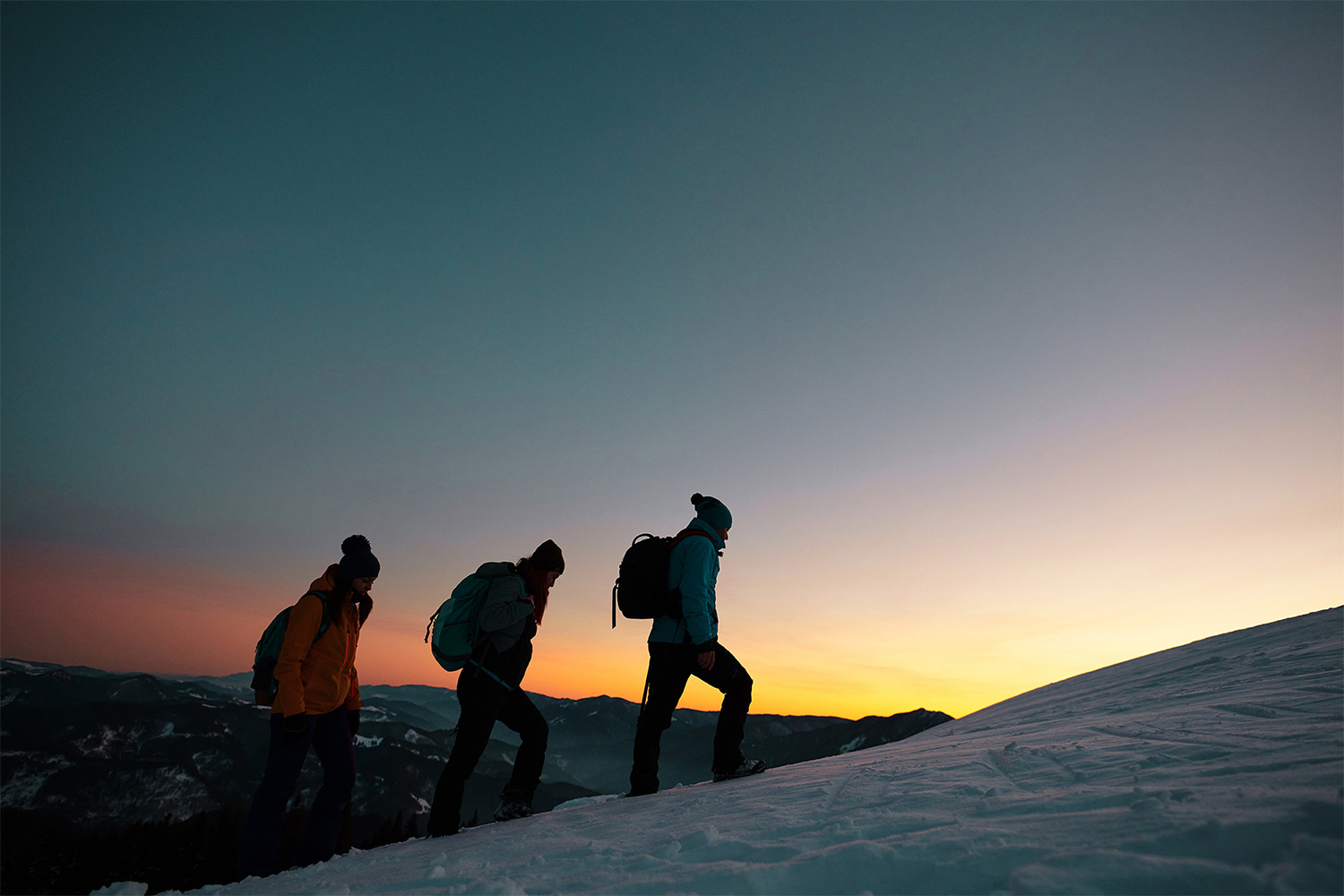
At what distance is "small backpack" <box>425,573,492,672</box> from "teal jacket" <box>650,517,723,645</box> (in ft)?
5.05

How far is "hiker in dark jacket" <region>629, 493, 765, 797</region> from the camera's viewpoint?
5246mm

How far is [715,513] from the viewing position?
574 cm

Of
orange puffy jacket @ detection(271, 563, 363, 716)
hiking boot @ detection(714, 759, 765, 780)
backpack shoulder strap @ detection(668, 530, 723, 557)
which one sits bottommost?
hiking boot @ detection(714, 759, 765, 780)

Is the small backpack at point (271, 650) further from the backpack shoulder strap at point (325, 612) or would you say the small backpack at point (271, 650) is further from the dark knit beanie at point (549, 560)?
the dark knit beanie at point (549, 560)

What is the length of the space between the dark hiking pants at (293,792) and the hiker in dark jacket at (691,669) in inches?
89.8

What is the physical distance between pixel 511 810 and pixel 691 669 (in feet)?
6.58

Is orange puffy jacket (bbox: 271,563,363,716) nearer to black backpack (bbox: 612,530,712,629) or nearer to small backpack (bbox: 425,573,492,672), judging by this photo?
small backpack (bbox: 425,573,492,672)

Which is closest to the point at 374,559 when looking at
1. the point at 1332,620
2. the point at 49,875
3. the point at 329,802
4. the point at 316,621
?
the point at 316,621

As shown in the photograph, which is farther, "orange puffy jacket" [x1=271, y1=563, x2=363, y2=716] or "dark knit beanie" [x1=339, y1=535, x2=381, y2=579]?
"dark knit beanie" [x1=339, y1=535, x2=381, y2=579]

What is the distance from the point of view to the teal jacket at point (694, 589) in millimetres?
5160

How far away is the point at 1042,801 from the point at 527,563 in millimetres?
4374

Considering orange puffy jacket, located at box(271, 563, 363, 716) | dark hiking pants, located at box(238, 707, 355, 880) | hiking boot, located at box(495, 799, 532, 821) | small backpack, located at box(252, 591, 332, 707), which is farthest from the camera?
hiking boot, located at box(495, 799, 532, 821)

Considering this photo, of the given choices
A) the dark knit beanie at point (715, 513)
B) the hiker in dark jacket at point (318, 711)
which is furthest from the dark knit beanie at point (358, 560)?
the dark knit beanie at point (715, 513)

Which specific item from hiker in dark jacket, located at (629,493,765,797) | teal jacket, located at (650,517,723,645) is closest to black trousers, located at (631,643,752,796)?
hiker in dark jacket, located at (629,493,765,797)
